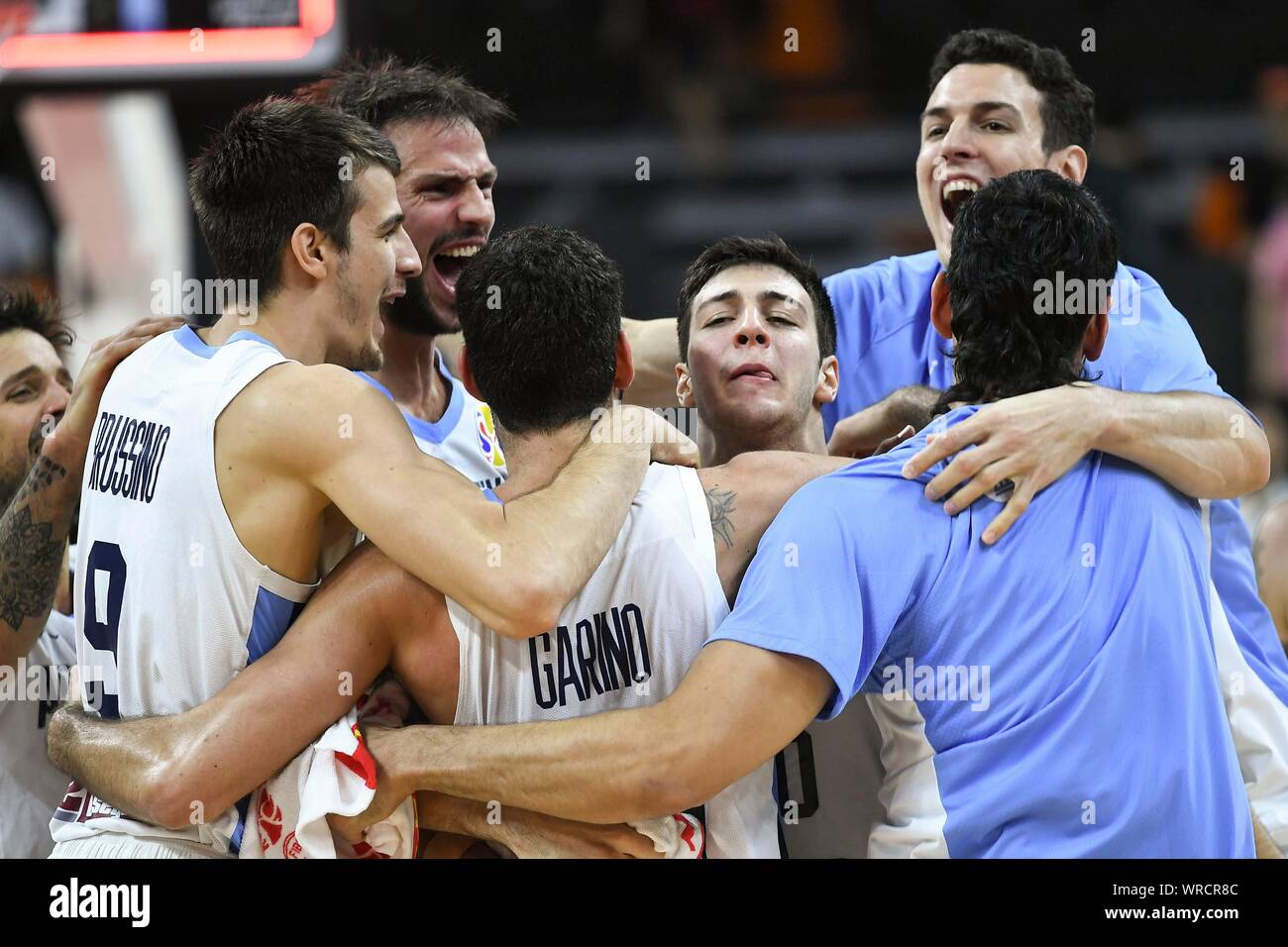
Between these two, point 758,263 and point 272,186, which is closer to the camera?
point 272,186

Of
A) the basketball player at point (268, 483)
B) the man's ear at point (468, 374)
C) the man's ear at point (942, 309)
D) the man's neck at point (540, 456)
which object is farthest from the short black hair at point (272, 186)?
the man's ear at point (942, 309)

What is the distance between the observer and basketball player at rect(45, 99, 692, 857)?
237 cm

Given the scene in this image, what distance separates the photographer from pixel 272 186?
2.76 m

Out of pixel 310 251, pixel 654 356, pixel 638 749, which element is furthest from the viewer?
pixel 654 356

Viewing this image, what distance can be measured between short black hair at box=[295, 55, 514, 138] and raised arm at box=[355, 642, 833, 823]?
1878 mm

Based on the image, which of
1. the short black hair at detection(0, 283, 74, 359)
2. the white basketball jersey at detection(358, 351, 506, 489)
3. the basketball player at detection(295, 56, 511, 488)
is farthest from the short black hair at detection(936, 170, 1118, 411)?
the short black hair at detection(0, 283, 74, 359)

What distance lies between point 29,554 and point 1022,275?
209 centimetres

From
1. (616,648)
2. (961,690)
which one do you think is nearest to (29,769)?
(616,648)

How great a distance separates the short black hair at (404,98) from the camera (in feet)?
12.0

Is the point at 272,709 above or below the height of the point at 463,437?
below

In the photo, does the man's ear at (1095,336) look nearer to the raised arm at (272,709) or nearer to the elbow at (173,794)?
the raised arm at (272,709)

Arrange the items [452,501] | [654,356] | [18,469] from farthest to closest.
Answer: [654,356], [18,469], [452,501]

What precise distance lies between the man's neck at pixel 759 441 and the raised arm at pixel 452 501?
0.42 m

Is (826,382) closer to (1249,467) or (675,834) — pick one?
(1249,467)
